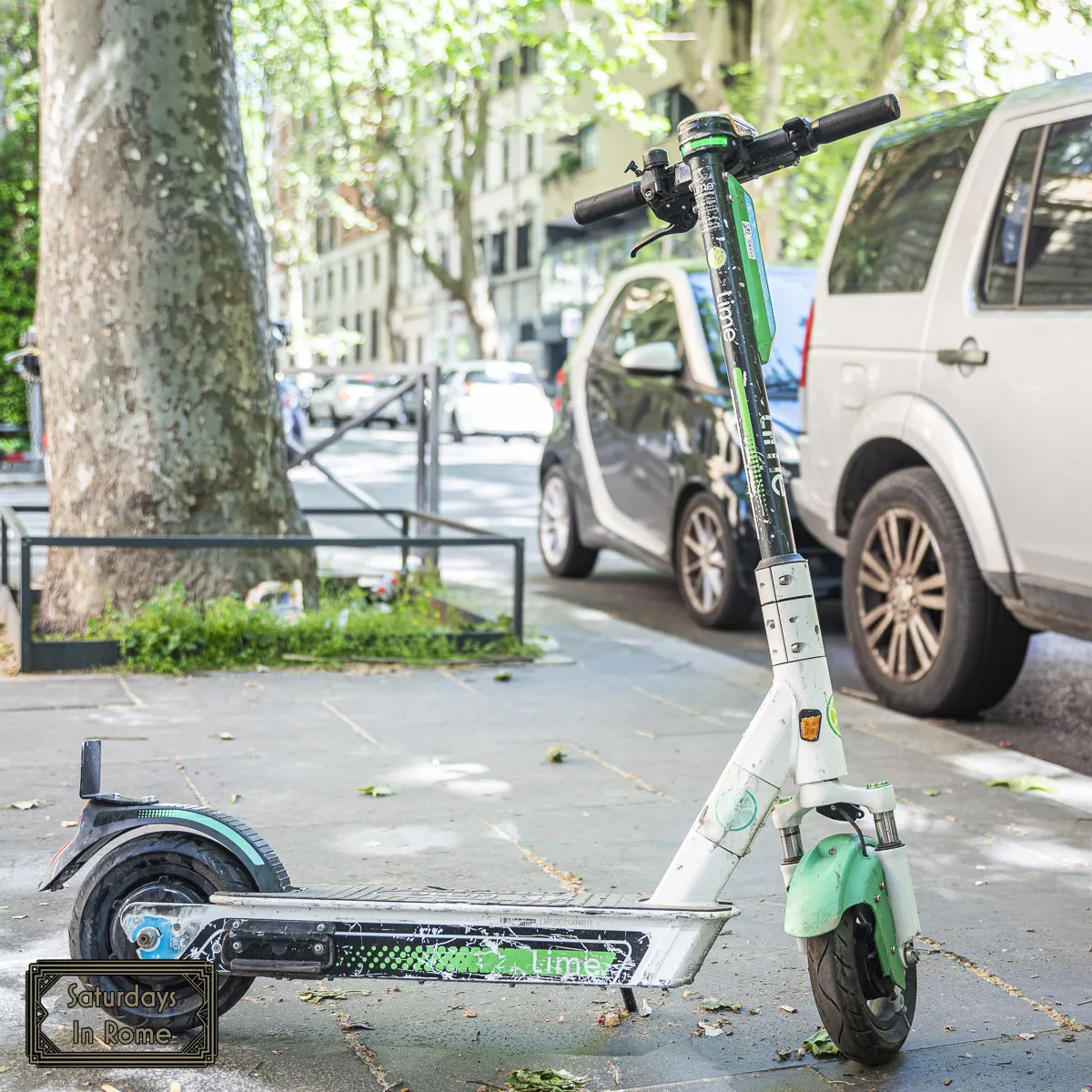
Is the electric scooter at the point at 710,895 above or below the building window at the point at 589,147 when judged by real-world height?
below

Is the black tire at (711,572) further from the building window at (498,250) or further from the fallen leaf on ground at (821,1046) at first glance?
the building window at (498,250)

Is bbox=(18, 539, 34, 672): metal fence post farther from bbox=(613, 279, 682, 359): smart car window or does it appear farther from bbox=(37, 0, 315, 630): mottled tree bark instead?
bbox=(613, 279, 682, 359): smart car window

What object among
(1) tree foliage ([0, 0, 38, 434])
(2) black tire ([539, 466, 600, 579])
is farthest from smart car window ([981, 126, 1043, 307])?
(1) tree foliage ([0, 0, 38, 434])

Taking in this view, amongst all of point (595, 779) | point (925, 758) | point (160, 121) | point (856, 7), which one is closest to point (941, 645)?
point (925, 758)

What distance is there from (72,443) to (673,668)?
2.87 meters

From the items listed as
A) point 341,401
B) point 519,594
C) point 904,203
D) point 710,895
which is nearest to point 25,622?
point 519,594

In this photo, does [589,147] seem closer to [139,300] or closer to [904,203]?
[139,300]

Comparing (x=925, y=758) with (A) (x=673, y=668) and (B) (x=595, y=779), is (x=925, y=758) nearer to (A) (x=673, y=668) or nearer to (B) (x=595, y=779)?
(B) (x=595, y=779)

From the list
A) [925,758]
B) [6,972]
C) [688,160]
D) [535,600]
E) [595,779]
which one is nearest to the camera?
[688,160]

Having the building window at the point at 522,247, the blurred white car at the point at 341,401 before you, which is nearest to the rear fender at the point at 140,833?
the blurred white car at the point at 341,401

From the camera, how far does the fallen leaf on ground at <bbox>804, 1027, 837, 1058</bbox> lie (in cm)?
306

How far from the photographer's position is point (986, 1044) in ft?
10.2

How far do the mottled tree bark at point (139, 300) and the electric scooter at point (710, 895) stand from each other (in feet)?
14.5

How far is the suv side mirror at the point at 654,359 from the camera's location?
830cm
